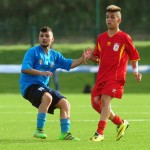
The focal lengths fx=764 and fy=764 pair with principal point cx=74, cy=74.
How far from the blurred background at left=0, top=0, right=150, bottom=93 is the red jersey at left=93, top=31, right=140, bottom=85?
1779 cm

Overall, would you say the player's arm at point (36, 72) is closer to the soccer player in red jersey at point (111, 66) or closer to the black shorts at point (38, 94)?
the black shorts at point (38, 94)

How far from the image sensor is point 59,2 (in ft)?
181

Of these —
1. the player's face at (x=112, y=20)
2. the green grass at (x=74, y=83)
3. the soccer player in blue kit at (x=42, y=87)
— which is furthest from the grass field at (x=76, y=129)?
the green grass at (x=74, y=83)

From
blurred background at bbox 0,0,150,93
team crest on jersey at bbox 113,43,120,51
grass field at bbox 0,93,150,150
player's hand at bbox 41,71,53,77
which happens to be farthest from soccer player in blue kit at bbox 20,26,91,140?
blurred background at bbox 0,0,150,93

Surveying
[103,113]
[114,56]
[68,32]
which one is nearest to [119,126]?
[103,113]

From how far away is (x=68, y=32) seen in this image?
37.7 m

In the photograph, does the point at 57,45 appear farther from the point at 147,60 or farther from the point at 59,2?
the point at 59,2

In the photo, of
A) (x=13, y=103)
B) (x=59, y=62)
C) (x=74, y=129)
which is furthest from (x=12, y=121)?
(x=13, y=103)

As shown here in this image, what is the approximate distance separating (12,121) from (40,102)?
137 inches

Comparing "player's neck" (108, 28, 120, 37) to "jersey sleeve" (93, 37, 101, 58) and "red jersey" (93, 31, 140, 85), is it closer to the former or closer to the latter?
"red jersey" (93, 31, 140, 85)

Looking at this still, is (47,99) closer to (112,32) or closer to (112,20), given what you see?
(112,32)

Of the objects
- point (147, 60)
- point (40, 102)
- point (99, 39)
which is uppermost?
point (99, 39)

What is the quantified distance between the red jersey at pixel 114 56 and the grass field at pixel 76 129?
36.8 inches

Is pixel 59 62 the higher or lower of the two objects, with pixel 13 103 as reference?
higher
